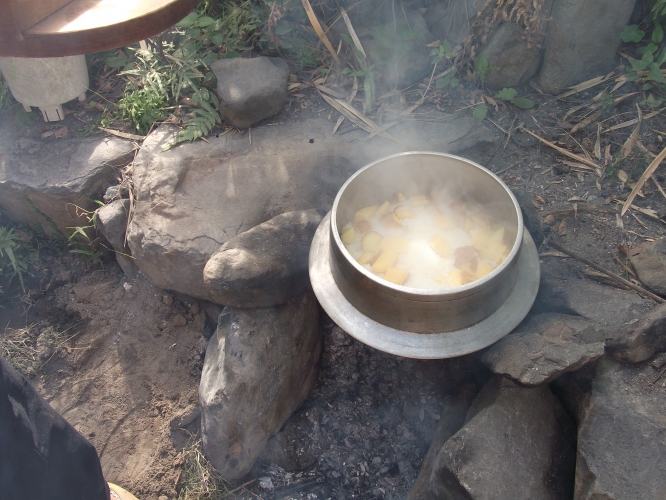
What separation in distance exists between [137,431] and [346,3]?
368 centimetres

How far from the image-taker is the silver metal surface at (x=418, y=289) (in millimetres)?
2412

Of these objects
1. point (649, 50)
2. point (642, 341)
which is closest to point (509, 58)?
point (649, 50)

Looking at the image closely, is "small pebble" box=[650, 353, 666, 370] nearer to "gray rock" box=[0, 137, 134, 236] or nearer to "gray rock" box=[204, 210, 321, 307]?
"gray rock" box=[204, 210, 321, 307]

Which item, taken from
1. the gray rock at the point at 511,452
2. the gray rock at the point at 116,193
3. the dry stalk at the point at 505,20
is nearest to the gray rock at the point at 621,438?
the gray rock at the point at 511,452

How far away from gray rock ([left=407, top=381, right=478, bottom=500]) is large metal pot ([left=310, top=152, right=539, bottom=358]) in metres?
0.54

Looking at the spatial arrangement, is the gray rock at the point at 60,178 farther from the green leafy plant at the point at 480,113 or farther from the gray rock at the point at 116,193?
the green leafy plant at the point at 480,113

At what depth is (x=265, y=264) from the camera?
3.02 meters

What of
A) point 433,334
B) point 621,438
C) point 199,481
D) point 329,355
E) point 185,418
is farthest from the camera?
point 329,355

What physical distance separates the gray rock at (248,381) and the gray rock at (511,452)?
42.8 inches

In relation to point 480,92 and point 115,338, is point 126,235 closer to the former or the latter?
point 115,338

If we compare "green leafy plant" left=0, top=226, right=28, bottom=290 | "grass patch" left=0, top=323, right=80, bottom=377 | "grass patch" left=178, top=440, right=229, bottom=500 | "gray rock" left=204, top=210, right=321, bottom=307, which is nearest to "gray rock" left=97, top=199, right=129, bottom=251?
"grass patch" left=0, top=323, right=80, bottom=377

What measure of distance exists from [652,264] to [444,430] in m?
1.56

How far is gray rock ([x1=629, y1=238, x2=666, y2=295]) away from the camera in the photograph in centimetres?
299

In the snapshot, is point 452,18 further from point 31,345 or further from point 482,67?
point 31,345
